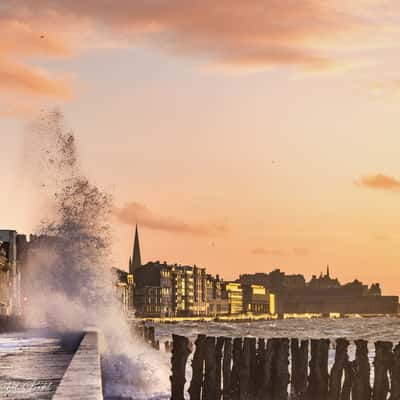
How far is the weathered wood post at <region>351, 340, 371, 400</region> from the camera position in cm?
1864

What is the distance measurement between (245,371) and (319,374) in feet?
4.73

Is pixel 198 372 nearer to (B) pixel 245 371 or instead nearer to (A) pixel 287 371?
(B) pixel 245 371

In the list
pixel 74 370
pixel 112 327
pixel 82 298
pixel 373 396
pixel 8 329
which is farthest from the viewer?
pixel 8 329

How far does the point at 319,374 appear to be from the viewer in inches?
751

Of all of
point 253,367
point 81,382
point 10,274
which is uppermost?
point 10,274

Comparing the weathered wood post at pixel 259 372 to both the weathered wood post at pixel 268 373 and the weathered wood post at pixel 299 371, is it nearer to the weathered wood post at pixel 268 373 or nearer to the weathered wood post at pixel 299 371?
the weathered wood post at pixel 268 373

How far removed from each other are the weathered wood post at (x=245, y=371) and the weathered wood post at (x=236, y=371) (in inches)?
2.4

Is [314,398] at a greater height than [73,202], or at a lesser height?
lesser

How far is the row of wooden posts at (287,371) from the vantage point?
18.7 metres

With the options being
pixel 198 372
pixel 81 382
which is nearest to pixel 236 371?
pixel 198 372

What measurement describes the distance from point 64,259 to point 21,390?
35.5 m

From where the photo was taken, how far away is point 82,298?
47906mm

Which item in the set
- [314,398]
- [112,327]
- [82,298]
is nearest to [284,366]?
[314,398]

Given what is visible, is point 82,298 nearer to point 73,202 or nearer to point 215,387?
point 73,202
